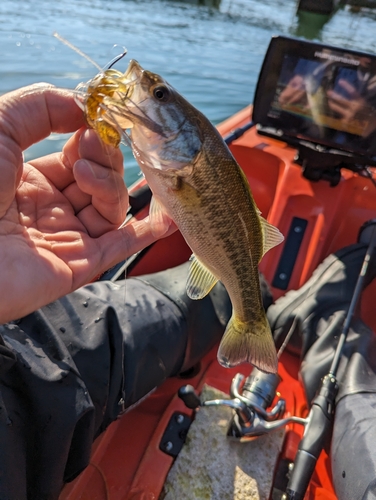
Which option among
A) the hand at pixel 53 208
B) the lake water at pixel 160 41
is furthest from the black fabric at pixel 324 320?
the lake water at pixel 160 41

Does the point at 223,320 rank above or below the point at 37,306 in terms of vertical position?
below

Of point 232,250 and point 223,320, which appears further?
point 223,320

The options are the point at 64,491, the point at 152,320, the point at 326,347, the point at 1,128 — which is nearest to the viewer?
the point at 1,128

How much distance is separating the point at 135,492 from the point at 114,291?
113 cm

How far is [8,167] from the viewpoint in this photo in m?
1.53

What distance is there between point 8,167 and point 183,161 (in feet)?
2.25

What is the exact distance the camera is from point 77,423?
1.72 m

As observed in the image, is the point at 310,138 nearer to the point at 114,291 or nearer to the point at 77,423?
the point at 114,291

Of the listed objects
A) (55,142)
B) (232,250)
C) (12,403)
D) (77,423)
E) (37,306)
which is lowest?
(55,142)

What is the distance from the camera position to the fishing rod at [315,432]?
200cm

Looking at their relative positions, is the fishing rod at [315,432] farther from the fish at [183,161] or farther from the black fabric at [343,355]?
the fish at [183,161]

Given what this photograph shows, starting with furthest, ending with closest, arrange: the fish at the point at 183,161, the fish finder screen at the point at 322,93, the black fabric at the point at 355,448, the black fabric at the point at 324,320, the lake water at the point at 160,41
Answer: the lake water at the point at 160,41 < the fish finder screen at the point at 322,93 < the black fabric at the point at 324,320 < the black fabric at the point at 355,448 < the fish at the point at 183,161

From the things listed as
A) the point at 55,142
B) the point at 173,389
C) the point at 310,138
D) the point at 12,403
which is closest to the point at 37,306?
the point at 12,403

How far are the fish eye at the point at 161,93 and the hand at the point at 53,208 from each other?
299mm
